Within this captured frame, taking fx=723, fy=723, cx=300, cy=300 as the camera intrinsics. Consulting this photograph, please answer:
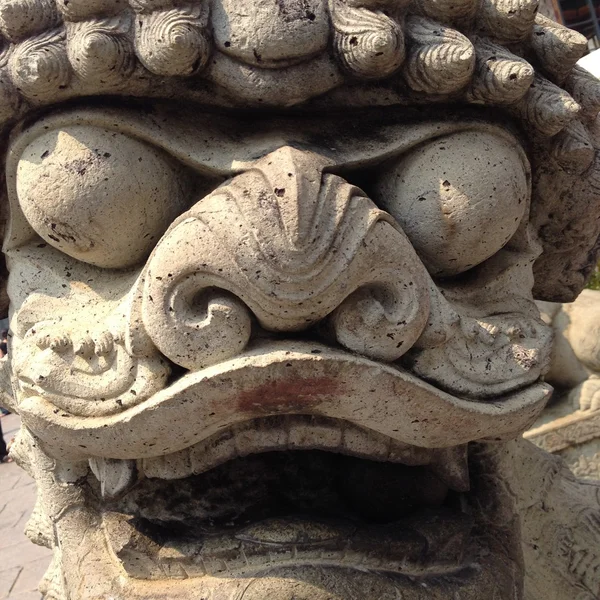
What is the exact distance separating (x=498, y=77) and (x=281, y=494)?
626 mm

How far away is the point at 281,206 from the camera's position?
78cm

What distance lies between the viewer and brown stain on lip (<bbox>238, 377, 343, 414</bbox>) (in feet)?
2.62

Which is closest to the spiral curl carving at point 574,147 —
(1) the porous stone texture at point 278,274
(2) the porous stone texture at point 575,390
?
(1) the porous stone texture at point 278,274

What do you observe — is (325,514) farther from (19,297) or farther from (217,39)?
(217,39)

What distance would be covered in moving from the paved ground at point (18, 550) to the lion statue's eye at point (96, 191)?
182cm

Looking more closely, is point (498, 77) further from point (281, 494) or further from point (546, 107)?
point (281, 494)

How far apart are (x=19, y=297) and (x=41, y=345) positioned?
134 millimetres

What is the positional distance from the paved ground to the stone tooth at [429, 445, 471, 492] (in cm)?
179

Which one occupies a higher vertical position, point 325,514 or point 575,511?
point 325,514

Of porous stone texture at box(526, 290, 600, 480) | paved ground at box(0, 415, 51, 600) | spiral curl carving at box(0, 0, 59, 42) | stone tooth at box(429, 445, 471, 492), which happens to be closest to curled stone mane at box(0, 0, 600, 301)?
spiral curl carving at box(0, 0, 59, 42)

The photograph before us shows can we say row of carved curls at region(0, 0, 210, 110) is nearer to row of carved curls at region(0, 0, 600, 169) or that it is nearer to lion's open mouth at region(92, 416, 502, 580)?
row of carved curls at region(0, 0, 600, 169)

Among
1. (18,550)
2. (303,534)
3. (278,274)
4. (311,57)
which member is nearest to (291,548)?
(303,534)

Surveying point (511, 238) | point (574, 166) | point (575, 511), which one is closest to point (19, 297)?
point (511, 238)

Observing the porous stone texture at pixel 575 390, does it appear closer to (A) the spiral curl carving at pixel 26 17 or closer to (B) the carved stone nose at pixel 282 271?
(B) the carved stone nose at pixel 282 271
